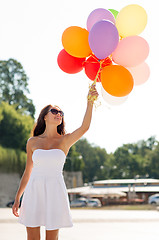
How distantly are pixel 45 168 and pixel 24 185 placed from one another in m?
0.37

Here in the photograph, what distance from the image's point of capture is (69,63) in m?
4.41

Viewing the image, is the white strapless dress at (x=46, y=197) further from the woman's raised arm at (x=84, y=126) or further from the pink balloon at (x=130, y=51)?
the pink balloon at (x=130, y=51)

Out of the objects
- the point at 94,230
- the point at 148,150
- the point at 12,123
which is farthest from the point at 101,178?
the point at 94,230

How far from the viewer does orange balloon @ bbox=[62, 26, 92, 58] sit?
417 centimetres

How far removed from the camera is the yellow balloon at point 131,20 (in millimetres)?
4301

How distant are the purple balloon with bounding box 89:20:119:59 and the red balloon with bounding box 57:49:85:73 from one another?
46 centimetres

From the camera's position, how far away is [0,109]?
102 feet

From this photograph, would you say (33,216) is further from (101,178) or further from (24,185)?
(101,178)

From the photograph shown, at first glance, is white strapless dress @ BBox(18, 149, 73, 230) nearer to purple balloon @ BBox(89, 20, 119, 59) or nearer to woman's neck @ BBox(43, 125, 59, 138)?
woman's neck @ BBox(43, 125, 59, 138)

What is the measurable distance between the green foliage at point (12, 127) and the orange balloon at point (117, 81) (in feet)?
92.4

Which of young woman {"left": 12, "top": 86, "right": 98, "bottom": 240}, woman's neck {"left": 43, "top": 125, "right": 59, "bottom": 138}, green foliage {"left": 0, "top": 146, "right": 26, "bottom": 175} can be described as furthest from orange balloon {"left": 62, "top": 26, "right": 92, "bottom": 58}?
green foliage {"left": 0, "top": 146, "right": 26, "bottom": 175}

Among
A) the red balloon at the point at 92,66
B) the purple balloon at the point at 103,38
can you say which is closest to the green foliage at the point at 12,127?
the red balloon at the point at 92,66

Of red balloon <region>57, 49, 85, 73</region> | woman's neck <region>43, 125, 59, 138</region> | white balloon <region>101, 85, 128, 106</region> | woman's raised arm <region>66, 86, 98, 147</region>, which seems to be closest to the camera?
woman's raised arm <region>66, 86, 98, 147</region>

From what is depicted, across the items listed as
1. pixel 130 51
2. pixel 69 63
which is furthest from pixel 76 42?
pixel 130 51
